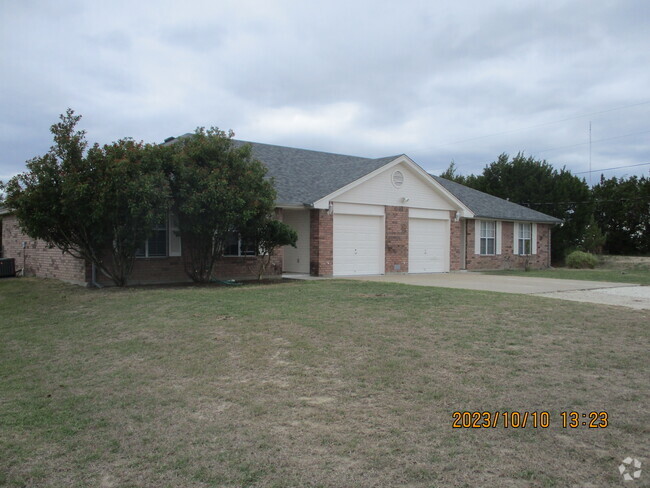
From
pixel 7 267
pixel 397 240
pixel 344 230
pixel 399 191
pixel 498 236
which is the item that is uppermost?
pixel 399 191

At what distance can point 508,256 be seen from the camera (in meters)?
26.1

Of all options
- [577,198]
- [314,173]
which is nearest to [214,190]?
[314,173]

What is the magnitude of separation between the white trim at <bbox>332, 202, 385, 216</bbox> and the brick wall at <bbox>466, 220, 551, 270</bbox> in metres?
6.16

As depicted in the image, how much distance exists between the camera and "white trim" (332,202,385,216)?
18.8 meters

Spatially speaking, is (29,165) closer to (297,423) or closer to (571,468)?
(297,423)

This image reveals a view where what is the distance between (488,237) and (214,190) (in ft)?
51.6

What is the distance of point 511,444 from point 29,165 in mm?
12826

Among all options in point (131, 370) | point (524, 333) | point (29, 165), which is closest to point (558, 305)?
point (524, 333)

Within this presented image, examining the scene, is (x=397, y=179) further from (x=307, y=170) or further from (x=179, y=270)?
(x=179, y=270)

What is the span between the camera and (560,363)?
21.1ft

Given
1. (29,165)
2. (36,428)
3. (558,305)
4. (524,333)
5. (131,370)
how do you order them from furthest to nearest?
1. (29,165)
2. (558,305)
3. (524,333)
4. (131,370)
5. (36,428)

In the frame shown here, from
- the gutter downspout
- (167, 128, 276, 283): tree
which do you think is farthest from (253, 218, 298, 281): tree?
the gutter downspout

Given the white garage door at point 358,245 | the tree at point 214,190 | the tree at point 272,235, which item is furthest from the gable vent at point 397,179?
the tree at point 214,190

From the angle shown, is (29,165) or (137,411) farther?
(29,165)
